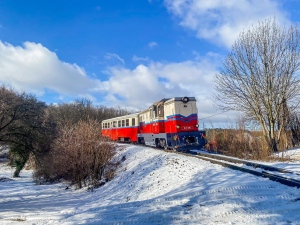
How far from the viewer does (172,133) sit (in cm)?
1659

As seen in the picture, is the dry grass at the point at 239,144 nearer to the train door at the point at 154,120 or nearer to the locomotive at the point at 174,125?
the locomotive at the point at 174,125

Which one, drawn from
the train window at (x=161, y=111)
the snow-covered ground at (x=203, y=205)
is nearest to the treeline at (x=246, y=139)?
the train window at (x=161, y=111)

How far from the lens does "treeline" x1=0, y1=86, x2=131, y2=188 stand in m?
16.1

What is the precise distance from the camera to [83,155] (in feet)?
52.2

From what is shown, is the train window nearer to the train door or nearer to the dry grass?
the train door

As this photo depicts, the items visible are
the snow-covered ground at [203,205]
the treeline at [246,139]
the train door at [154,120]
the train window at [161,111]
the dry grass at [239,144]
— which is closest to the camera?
the snow-covered ground at [203,205]

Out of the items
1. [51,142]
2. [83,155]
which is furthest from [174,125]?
[51,142]

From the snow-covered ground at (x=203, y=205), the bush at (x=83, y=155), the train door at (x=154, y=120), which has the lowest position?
the snow-covered ground at (x=203, y=205)

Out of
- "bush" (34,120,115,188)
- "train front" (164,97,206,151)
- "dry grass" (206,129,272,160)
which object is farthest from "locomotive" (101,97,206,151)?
"bush" (34,120,115,188)

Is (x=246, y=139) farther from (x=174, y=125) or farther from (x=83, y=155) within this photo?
(x=83, y=155)

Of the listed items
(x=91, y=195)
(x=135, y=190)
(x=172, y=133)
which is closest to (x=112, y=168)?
(x=91, y=195)

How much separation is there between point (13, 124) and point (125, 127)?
11.6 m

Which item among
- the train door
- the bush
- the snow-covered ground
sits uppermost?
the train door

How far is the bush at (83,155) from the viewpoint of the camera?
16031 millimetres
